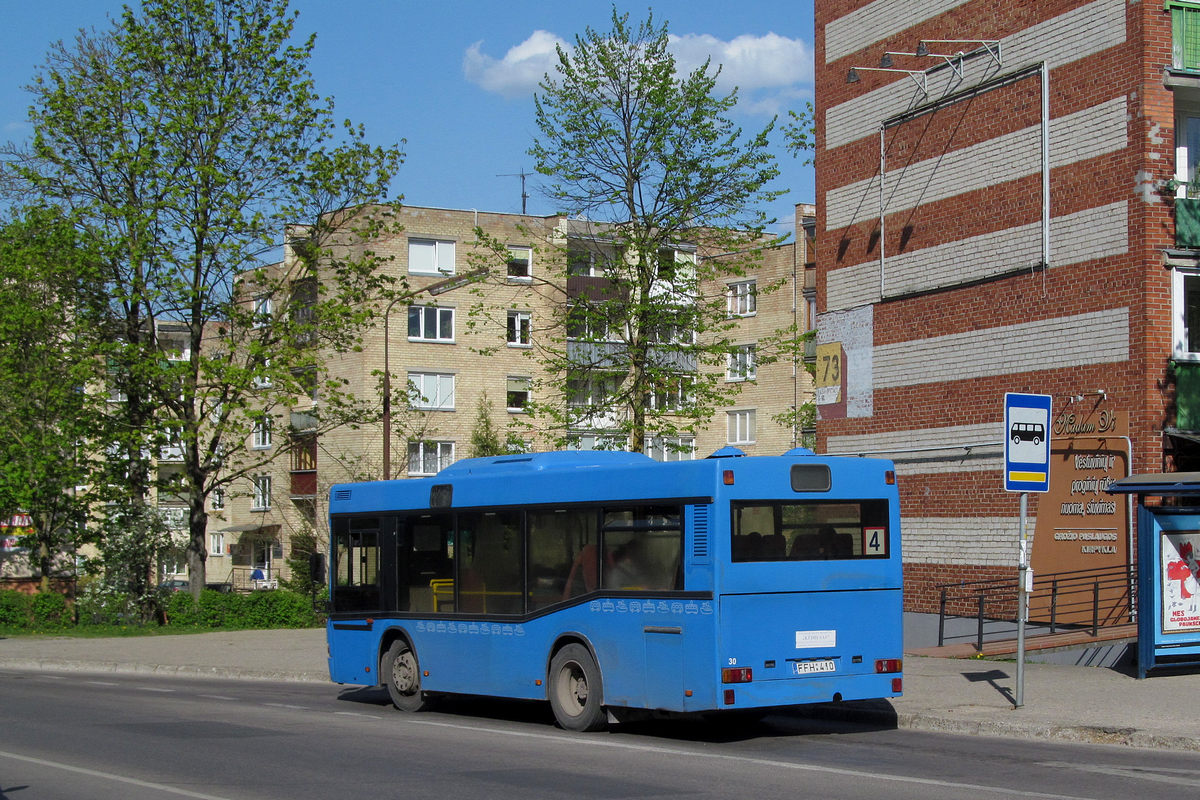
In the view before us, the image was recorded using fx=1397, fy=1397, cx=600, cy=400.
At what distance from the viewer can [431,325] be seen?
5769cm

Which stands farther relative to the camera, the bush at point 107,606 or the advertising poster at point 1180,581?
the bush at point 107,606

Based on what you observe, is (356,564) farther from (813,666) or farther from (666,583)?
(813,666)

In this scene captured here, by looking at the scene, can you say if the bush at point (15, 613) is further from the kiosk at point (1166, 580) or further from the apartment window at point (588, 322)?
the kiosk at point (1166, 580)

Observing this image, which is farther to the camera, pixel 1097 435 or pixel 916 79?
pixel 916 79

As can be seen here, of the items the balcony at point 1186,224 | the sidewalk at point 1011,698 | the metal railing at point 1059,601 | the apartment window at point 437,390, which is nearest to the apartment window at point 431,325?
the apartment window at point 437,390

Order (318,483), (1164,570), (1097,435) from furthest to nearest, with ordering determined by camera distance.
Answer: (318,483)
(1097,435)
(1164,570)

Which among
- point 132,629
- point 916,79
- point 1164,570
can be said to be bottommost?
point 132,629

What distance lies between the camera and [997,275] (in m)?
23.9

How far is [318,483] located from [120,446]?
24.0 metres

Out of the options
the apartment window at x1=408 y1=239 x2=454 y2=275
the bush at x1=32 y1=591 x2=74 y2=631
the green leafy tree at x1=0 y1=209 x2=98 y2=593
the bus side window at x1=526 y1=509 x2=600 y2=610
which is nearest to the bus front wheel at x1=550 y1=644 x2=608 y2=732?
the bus side window at x1=526 y1=509 x2=600 y2=610

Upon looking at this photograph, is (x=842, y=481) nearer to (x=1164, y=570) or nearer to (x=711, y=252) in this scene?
(x=1164, y=570)

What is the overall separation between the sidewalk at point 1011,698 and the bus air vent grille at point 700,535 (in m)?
3.18

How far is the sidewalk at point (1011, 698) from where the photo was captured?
12.8 metres

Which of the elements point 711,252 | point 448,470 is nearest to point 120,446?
point 711,252
